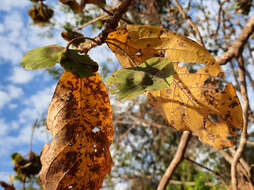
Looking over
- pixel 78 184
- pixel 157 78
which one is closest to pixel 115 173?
pixel 78 184

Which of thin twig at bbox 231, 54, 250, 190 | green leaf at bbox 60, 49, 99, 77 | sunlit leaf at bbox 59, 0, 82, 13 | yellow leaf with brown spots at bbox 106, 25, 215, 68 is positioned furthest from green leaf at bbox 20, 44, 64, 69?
thin twig at bbox 231, 54, 250, 190

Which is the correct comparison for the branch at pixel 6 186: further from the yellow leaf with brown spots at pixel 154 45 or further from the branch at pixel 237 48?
the branch at pixel 237 48

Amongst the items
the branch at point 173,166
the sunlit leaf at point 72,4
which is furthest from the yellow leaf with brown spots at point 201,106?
the branch at point 173,166

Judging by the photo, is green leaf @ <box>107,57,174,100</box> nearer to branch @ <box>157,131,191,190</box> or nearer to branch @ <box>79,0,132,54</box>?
branch @ <box>79,0,132,54</box>

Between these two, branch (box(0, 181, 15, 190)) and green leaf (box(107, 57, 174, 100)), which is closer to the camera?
green leaf (box(107, 57, 174, 100))

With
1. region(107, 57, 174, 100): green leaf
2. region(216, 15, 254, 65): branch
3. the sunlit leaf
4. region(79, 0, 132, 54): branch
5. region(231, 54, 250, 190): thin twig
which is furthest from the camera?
region(216, 15, 254, 65): branch

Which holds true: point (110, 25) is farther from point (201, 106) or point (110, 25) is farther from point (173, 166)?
point (173, 166)

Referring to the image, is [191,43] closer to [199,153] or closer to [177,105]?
[177,105]
